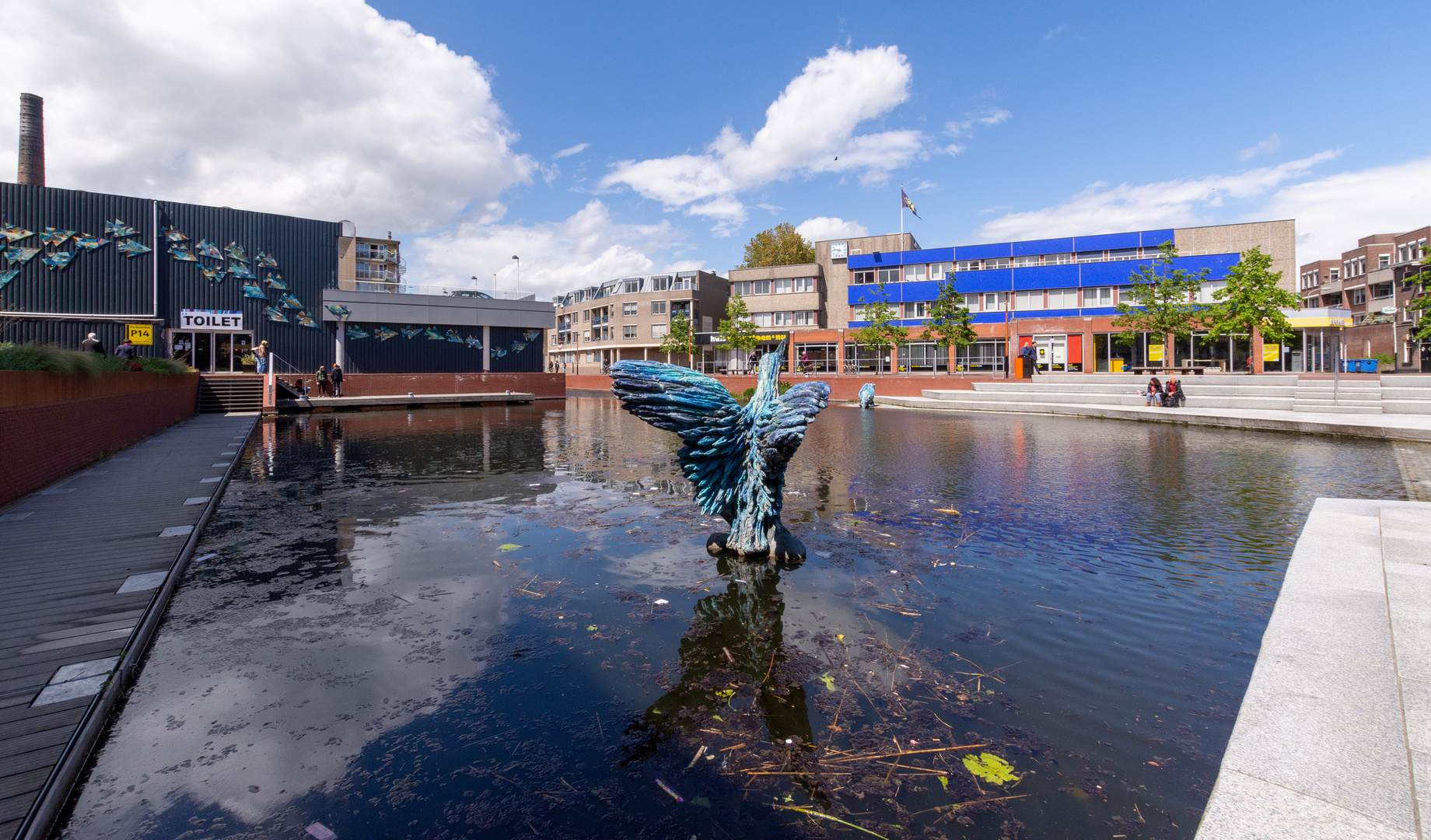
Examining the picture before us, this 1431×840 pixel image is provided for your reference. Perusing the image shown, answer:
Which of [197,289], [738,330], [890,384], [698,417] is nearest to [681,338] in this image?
[738,330]

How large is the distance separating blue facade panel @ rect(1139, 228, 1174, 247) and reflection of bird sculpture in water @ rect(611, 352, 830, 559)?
55.9 m

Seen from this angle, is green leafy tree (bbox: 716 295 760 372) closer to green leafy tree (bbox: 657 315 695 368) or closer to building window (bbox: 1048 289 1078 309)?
green leafy tree (bbox: 657 315 695 368)

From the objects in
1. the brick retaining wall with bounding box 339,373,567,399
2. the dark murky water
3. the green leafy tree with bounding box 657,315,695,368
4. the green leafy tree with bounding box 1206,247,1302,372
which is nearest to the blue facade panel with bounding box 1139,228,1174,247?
the green leafy tree with bounding box 1206,247,1302,372

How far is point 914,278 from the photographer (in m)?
58.4

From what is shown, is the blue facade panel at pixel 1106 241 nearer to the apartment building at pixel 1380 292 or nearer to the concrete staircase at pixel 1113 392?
the apartment building at pixel 1380 292

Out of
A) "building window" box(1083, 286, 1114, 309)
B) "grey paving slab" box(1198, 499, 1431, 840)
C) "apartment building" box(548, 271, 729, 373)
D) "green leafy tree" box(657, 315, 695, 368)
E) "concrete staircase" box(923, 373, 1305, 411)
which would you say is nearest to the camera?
"grey paving slab" box(1198, 499, 1431, 840)

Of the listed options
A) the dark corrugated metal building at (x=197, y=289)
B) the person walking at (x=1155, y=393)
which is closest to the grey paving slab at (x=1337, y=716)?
the person walking at (x=1155, y=393)

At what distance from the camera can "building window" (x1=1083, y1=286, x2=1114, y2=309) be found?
167ft

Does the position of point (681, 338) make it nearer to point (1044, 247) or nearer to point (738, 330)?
point (738, 330)

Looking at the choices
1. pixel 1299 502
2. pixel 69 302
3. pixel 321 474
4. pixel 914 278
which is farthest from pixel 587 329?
pixel 1299 502

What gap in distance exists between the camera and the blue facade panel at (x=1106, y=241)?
167ft

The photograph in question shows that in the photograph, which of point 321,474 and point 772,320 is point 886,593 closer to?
point 321,474

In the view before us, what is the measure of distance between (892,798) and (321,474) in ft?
41.9

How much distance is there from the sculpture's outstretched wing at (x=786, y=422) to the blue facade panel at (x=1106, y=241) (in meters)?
55.4
